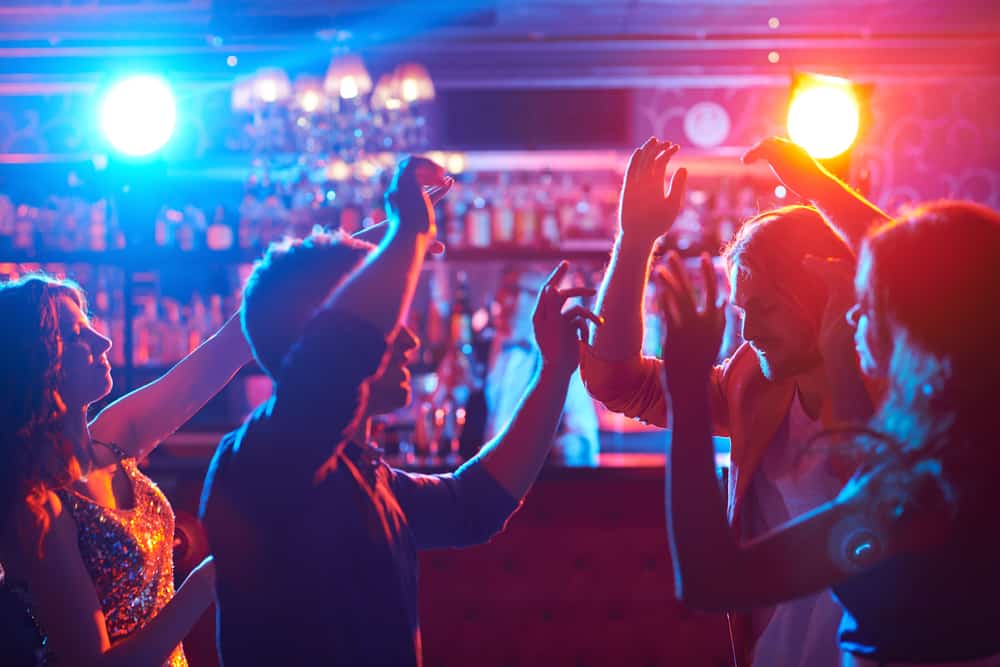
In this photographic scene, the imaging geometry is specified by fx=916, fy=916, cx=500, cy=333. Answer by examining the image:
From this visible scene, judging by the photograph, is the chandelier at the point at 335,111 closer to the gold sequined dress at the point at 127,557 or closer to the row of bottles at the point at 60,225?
the row of bottles at the point at 60,225

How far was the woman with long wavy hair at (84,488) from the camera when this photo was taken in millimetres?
1402

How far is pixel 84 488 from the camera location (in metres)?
1.62

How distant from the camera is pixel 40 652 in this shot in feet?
5.06

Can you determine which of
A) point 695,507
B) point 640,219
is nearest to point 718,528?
point 695,507

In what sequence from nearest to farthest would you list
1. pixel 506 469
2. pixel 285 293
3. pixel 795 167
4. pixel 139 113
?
pixel 285 293 → pixel 506 469 → pixel 795 167 → pixel 139 113

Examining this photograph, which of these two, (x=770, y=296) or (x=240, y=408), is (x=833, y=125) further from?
(x=240, y=408)

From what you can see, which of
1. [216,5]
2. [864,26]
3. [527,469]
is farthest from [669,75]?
[527,469]

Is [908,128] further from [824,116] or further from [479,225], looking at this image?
[824,116]

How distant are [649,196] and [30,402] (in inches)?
44.3

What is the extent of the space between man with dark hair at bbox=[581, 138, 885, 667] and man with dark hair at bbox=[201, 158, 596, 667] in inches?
24.1

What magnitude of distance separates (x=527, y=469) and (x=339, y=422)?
0.35 m

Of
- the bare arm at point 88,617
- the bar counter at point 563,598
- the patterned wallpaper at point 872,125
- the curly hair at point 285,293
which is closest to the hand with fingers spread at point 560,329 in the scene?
the curly hair at point 285,293

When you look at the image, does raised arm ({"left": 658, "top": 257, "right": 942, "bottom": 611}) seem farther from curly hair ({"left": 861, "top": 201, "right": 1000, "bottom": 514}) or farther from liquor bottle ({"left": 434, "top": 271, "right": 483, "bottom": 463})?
liquor bottle ({"left": 434, "top": 271, "right": 483, "bottom": 463})

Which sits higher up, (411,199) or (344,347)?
(411,199)
